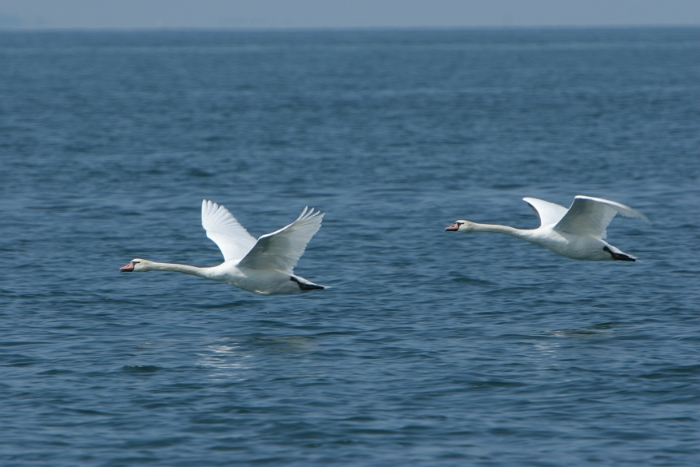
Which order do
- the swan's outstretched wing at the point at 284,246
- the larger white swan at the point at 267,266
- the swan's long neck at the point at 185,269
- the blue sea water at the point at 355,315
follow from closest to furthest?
the blue sea water at the point at 355,315
the swan's outstretched wing at the point at 284,246
the larger white swan at the point at 267,266
the swan's long neck at the point at 185,269

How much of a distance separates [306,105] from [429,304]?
142 feet

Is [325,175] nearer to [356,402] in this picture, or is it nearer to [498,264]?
[498,264]

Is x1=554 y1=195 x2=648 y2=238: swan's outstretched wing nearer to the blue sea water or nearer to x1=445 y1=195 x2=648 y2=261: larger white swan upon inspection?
x1=445 y1=195 x2=648 y2=261: larger white swan

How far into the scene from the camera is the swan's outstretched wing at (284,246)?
13.6 meters

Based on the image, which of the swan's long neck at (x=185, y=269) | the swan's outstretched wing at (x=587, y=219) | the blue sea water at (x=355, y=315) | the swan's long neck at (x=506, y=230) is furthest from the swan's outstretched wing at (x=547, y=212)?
the swan's long neck at (x=185, y=269)

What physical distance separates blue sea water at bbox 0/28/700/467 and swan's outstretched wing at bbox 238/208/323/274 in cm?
97

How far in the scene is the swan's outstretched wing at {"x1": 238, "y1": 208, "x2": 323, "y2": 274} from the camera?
44.5 ft

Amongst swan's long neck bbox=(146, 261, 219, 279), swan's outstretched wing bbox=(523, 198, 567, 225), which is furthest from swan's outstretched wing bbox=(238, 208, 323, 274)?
swan's outstretched wing bbox=(523, 198, 567, 225)

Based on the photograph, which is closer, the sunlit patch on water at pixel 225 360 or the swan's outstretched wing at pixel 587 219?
the sunlit patch on water at pixel 225 360

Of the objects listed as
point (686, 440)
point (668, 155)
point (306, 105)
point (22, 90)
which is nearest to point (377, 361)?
point (686, 440)

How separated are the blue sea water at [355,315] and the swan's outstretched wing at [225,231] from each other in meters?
1.04

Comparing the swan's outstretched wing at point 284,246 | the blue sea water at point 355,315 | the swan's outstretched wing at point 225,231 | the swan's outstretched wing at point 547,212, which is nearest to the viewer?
the blue sea water at point 355,315

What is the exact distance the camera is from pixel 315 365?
44.5ft

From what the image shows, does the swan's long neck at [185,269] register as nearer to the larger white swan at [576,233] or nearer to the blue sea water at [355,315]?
the blue sea water at [355,315]
